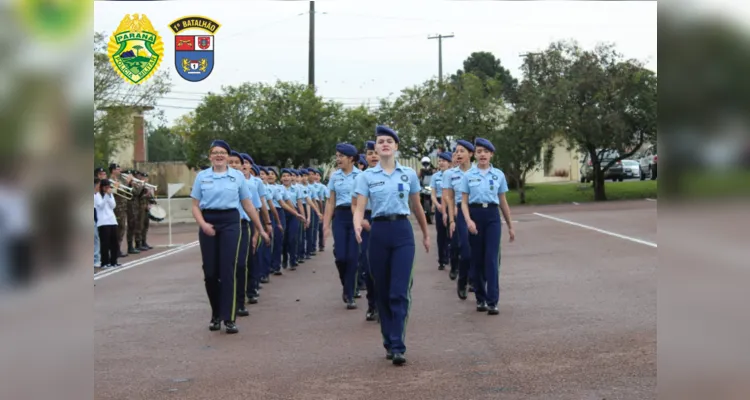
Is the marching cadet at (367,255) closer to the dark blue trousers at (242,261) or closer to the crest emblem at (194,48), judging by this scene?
the dark blue trousers at (242,261)

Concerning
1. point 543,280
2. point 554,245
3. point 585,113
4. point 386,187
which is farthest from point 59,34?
point 585,113

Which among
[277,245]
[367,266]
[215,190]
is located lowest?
[277,245]

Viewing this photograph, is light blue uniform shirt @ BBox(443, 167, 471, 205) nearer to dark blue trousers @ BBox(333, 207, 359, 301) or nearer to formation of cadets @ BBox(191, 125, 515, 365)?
formation of cadets @ BBox(191, 125, 515, 365)

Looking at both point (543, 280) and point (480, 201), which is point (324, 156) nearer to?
point (543, 280)

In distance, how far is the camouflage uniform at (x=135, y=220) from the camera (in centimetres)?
2111

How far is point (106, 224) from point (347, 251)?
7.62m

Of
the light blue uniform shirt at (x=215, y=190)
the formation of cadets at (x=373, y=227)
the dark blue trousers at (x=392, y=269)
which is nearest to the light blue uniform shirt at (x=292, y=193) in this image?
the formation of cadets at (x=373, y=227)

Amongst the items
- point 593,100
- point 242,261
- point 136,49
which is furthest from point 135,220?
point 593,100

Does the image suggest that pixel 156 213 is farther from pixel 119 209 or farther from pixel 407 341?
pixel 407 341

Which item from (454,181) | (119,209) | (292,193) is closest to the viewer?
(454,181)

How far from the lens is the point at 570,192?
41094mm

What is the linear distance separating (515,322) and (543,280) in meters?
3.81

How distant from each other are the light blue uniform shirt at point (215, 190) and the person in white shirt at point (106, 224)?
855cm

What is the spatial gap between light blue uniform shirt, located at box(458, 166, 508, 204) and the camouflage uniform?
13016 mm
